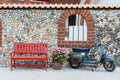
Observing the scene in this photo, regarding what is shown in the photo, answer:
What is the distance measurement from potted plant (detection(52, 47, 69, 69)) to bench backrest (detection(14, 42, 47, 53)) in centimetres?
50

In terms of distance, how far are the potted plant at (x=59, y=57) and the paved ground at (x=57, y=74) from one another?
0.75 feet

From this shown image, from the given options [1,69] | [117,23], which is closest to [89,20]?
[117,23]

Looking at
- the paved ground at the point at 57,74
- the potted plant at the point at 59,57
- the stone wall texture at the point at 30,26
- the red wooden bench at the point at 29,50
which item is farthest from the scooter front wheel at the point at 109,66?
the red wooden bench at the point at 29,50

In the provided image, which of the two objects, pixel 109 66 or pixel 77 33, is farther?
pixel 77 33

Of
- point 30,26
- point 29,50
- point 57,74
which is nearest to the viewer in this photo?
point 57,74

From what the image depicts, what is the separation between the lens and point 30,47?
1177cm

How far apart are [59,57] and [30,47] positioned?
1.17 metres

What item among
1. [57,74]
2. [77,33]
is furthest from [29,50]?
[77,33]

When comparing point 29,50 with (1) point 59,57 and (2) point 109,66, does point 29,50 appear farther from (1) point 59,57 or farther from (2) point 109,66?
(2) point 109,66

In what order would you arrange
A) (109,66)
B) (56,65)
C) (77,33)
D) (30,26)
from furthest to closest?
(77,33), (30,26), (56,65), (109,66)

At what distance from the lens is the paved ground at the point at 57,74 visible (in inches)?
397

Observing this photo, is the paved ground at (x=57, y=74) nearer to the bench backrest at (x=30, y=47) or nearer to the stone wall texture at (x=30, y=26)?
the bench backrest at (x=30, y=47)

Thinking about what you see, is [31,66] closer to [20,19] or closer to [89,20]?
[20,19]

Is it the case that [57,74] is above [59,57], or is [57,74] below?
below
